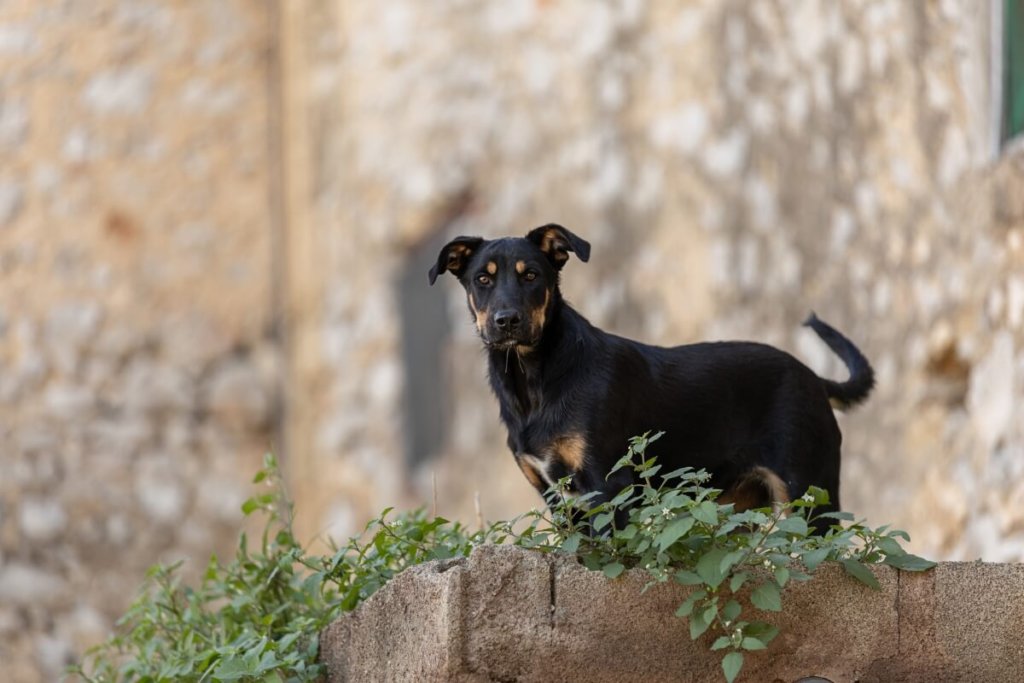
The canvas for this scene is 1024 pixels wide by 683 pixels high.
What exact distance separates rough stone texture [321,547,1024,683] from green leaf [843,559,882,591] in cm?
4

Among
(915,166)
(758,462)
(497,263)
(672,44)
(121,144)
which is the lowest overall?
(758,462)

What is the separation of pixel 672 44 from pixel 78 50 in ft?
10.3

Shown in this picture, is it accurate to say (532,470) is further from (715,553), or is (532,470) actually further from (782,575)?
(782,575)

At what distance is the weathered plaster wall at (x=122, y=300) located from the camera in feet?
26.2

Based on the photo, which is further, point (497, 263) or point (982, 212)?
point (982, 212)

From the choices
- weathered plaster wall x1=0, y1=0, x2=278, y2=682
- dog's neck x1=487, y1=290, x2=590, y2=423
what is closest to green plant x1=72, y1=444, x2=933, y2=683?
dog's neck x1=487, y1=290, x2=590, y2=423

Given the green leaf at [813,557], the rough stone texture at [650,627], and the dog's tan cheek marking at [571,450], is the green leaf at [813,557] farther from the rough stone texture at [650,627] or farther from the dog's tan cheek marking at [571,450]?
the dog's tan cheek marking at [571,450]

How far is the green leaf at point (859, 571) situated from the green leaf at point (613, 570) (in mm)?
471

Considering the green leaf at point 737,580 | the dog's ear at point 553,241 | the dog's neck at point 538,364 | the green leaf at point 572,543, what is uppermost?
the dog's ear at point 553,241

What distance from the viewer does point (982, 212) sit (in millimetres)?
5801

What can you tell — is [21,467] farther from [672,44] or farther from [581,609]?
[581,609]

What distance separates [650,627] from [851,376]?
157 centimetres

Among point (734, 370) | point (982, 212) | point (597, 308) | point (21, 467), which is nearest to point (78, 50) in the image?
point (21, 467)

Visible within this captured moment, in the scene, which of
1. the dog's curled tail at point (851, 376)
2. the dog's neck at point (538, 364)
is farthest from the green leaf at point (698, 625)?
the dog's curled tail at point (851, 376)
